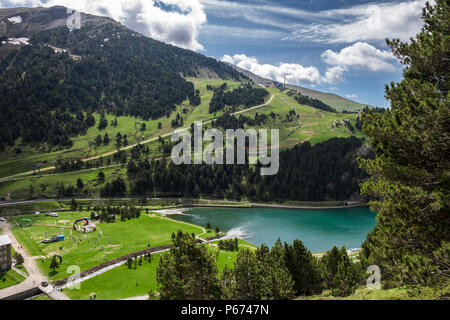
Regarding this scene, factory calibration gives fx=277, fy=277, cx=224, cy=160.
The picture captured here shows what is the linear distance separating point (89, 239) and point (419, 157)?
7428 cm

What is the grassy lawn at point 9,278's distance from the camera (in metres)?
44.3

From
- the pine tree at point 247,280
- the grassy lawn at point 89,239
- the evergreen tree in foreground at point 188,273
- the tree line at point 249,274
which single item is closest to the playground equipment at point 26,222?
the grassy lawn at point 89,239

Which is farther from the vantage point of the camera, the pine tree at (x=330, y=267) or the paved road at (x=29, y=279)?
the paved road at (x=29, y=279)

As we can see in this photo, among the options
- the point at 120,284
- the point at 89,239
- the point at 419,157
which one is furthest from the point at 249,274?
the point at 89,239

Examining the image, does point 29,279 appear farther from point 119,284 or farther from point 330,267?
point 330,267

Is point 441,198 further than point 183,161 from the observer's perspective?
No

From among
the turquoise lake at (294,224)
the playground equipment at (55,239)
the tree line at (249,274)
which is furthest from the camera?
the turquoise lake at (294,224)

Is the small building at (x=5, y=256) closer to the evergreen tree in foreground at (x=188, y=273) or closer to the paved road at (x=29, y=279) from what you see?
the paved road at (x=29, y=279)

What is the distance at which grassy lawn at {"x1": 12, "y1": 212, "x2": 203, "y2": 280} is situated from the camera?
186 ft

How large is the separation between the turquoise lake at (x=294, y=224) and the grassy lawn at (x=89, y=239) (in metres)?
19.1
